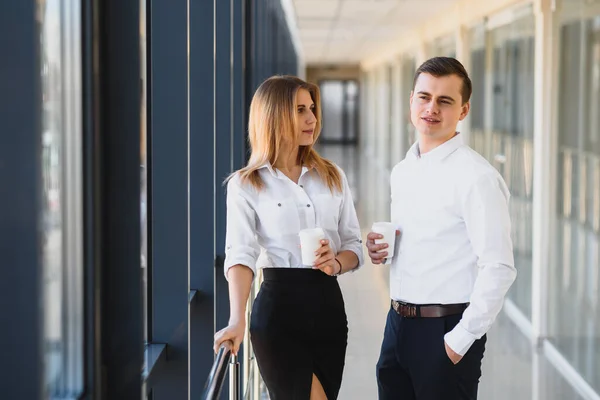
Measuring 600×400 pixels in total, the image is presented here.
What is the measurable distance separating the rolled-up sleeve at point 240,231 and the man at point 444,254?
0.40m

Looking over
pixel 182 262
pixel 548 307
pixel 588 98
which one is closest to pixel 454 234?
pixel 182 262

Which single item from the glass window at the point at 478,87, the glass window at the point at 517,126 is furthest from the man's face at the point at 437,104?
the glass window at the point at 478,87

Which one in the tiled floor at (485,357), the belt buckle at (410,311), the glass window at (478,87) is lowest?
the tiled floor at (485,357)

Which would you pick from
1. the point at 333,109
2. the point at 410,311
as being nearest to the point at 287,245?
the point at 410,311

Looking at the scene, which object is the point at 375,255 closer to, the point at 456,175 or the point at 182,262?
the point at 456,175

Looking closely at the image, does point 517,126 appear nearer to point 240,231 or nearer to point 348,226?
point 348,226

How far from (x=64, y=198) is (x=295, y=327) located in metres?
1.21

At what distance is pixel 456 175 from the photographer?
8.76 feet

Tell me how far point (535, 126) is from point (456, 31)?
469 centimetres

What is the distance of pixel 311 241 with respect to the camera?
275cm

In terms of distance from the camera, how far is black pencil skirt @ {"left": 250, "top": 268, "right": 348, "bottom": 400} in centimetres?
292

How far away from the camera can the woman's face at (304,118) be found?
2975mm

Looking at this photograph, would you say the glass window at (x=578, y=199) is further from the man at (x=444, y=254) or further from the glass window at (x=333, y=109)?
the glass window at (x=333, y=109)

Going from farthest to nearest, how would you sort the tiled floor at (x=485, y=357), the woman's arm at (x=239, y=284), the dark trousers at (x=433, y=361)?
the tiled floor at (x=485, y=357) < the woman's arm at (x=239, y=284) < the dark trousers at (x=433, y=361)
